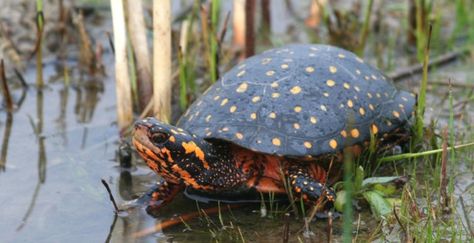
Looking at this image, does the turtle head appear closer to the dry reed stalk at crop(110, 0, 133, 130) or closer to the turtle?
the turtle

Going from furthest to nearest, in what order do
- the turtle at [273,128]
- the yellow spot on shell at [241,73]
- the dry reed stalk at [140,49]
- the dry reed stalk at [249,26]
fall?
the dry reed stalk at [249,26] → the dry reed stalk at [140,49] → the yellow spot on shell at [241,73] → the turtle at [273,128]

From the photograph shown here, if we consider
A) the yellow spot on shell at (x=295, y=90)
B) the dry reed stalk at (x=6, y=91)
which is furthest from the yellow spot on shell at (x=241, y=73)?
the dry reed stalk at (x=6, y=91)

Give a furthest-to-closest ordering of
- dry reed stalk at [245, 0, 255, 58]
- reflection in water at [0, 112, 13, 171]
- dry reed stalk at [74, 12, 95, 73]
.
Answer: dry reed stalk at [74, 12, 95, 73] → dry reed stalk at [245, 0, 255, 58] → reflection in water at [0, 112, 13, 171]

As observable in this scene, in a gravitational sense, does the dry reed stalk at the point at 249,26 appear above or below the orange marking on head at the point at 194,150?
above

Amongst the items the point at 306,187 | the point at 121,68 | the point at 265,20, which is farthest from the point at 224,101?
the point at 265,20

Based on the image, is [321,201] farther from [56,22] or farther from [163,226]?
[56,22]

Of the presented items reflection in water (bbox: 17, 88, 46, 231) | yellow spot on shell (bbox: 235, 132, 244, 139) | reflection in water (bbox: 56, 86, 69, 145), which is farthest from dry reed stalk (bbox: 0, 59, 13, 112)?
yellow spot on shell (bbox: 235, 132, 244, 139)

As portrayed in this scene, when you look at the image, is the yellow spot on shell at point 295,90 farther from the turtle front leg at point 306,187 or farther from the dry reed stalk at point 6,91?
the dry reed stalk at point 6,91
